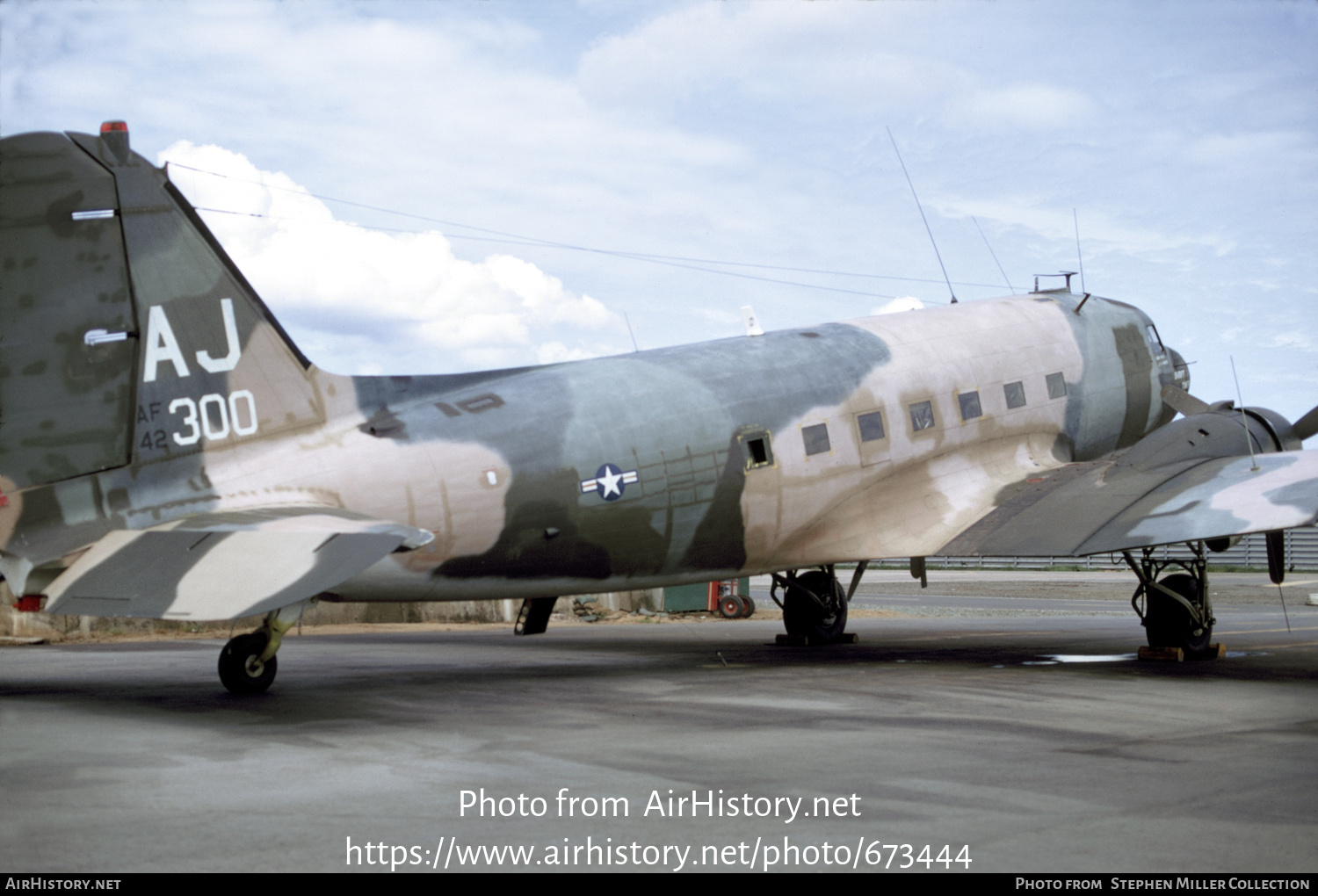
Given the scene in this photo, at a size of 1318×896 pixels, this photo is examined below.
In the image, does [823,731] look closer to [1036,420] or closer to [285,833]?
[285,833]

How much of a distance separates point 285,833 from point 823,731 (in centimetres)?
533

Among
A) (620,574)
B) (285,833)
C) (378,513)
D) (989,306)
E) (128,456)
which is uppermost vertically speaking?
(989,306)

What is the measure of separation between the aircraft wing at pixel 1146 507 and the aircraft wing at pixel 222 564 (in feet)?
29.9

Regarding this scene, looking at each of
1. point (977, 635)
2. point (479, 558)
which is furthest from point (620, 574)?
point (977, 635)

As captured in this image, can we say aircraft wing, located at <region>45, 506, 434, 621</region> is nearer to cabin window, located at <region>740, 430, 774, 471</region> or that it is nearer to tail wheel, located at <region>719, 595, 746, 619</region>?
cabin window, located at <region>740, 430, 774, 471</region>

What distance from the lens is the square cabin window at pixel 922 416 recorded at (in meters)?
18.4

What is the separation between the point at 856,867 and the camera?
6027mm

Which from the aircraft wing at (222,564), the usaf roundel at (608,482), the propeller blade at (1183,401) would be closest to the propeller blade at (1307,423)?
the propeller blade at (1183,401)

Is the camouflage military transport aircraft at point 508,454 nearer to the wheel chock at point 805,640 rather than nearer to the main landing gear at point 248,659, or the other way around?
the main landing gear at point 248,659

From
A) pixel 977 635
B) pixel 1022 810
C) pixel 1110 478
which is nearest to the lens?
pixel 1022 810

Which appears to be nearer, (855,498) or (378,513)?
(378,513)

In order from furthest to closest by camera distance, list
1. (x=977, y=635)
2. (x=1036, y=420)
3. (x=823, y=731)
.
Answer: (x=977, y=635), (x=1036, y=420), (x=823, y=731)

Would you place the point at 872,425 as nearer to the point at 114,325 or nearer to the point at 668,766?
the point at 668,766

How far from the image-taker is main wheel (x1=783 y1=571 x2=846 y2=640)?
831 inches
